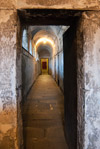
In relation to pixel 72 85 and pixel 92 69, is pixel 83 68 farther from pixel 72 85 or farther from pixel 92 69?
pixel 72 85

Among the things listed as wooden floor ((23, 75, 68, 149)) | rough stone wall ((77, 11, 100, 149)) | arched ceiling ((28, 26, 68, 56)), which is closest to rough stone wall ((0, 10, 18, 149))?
rough stone wall ((77, 11, 100, 149))

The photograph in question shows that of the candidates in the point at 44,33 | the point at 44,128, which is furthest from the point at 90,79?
the point at 44,33

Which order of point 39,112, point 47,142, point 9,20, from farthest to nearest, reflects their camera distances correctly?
1. point 39,112
2. point 47,142
3. point 9,20

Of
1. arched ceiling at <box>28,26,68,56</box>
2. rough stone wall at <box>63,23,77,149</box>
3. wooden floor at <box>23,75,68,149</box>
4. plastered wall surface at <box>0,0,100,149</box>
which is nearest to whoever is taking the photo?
plastered wall surface at <box>0,0,100,149</box>

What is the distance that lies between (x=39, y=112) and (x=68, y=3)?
10.2 ft

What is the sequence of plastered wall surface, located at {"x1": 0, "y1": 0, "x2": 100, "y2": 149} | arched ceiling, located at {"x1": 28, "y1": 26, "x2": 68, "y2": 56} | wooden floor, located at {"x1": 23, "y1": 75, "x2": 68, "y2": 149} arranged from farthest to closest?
1. arched ceiling, located at {"x1": 28, "y1": 26, "x2": 68, "y2": 56}
2. wooden floor, located at {"x1": 23, "y1": 75, "x2": 68, "y2": 149}
3. plastered wall surface, located at {"x1": 0, "y1": 0, "x2": 100, "y2": 149}

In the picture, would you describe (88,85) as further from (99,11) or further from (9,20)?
(9,20)

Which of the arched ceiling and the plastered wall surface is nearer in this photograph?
the plastered wall surface

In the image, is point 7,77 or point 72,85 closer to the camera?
point 7,77

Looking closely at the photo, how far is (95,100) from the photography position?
4.20 feet

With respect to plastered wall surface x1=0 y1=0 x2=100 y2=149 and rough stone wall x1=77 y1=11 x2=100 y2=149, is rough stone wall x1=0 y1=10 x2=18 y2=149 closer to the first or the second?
plastered wall surface x1=0 y1=0 x2=100 y2=149

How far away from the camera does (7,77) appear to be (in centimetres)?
126

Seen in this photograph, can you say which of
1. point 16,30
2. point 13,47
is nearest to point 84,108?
point 13,47

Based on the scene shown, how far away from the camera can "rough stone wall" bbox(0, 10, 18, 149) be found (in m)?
1.24
